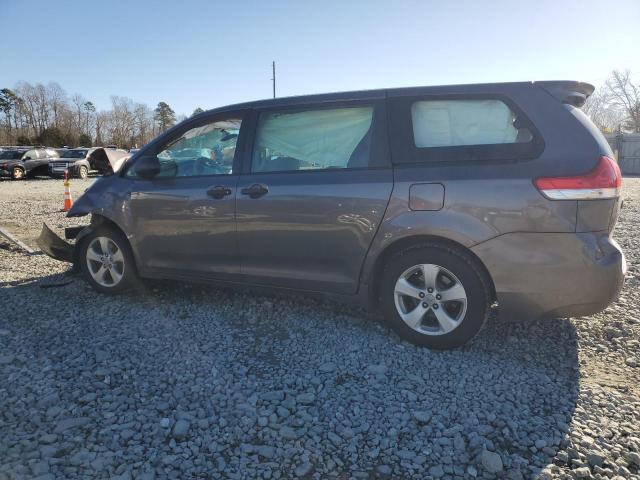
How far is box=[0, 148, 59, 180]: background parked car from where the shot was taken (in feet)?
75.8

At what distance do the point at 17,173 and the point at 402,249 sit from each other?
26055 millimetres

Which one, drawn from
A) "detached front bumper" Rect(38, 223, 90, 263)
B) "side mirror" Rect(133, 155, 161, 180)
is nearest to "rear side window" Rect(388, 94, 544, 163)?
"side mirror" Rect(133, 155, 161, 180)

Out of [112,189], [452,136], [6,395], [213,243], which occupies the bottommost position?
[6,395]

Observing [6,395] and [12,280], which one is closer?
[6,395]

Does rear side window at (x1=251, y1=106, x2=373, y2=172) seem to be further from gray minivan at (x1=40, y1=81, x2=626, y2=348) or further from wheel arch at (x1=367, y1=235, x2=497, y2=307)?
wheel arch at (x1=367, y1=235, x2=497, y2=307)

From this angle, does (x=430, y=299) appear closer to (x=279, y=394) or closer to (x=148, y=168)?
(x=279, y=394)

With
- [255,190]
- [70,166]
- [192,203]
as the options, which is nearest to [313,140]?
[255,190]

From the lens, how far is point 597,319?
382cm

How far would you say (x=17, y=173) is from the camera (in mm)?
23500

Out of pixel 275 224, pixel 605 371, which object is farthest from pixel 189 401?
pixel 605 371

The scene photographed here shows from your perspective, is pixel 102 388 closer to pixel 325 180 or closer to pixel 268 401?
pixel 268 401

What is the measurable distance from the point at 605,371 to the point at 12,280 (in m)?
5.69

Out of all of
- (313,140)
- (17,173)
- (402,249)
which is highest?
(313,140)

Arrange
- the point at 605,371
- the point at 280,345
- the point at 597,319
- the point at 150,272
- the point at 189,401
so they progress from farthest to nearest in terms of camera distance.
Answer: the point at 150,272 < the point at 597,319 < the point at 280,345 < the point at 605,371 < the point at 189,401
